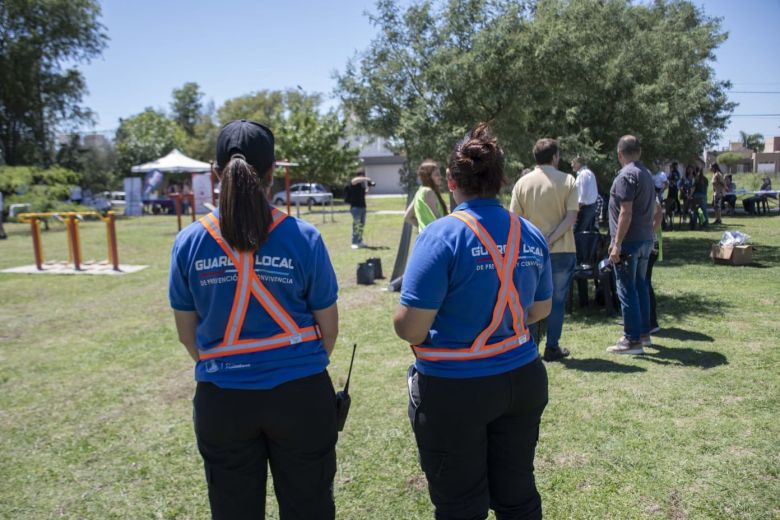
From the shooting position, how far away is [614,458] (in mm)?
3672

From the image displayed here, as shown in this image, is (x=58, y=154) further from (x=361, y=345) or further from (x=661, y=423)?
(x=661, y=423)

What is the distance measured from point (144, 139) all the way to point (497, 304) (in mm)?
45824

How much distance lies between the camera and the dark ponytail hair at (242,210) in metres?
2.03

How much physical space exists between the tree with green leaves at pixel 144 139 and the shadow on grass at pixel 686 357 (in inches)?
1646

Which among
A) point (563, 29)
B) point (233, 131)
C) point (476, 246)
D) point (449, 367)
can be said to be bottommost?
point (449, 367)

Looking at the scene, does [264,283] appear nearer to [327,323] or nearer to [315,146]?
[327,323]

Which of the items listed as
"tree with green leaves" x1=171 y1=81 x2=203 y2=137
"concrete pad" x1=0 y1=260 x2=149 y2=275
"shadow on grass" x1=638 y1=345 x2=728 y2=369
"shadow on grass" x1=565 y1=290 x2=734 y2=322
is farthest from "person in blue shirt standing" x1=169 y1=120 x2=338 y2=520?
"tree with green leaves" x1=171 y1=81 x2=203 y2=137

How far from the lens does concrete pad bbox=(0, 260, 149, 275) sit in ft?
40.9

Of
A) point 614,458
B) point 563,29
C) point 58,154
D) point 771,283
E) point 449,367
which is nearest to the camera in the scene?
point 449,367

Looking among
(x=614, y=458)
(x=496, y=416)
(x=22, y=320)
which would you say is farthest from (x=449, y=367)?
(x=22, y=320)

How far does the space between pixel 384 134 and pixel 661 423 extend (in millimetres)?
6071

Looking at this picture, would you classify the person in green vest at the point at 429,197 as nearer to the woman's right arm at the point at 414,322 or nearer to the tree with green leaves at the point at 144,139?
the woman's right arm at the point at 414,322

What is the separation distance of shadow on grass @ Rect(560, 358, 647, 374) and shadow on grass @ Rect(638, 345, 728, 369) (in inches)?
13.1

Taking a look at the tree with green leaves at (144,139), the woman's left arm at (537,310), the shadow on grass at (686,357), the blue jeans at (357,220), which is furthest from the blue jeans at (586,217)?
the tree with green leaves at (144,139)
